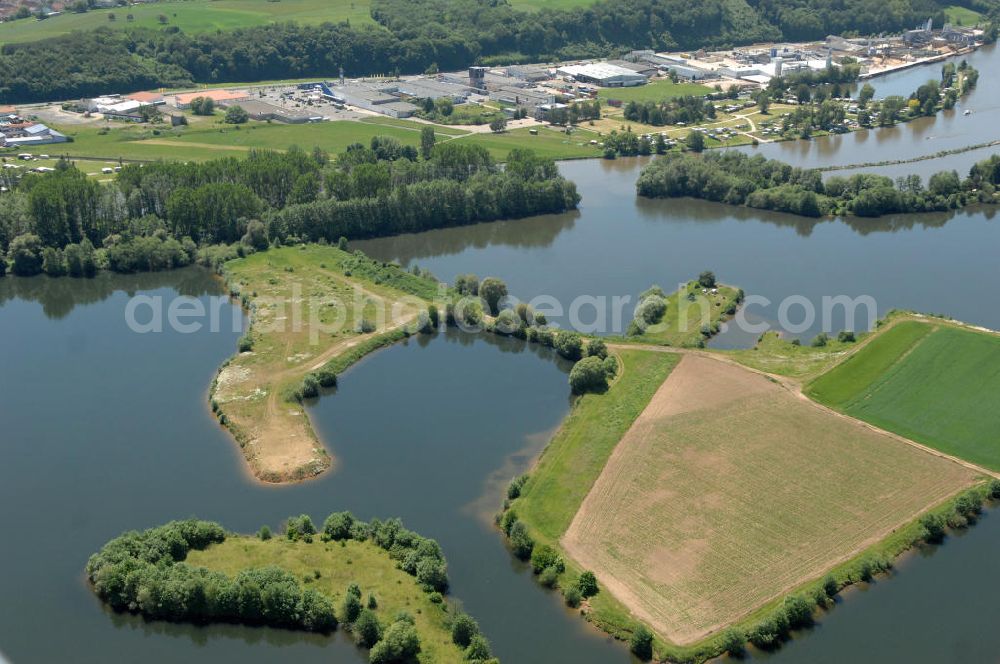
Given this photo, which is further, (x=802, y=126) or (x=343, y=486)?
(x=802, y=126)

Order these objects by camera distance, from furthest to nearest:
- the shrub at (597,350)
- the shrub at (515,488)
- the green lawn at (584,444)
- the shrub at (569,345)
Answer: the shrub at (569,345), the shrub at (597,350), the shrub at (515,488), the green lawn at (584,444)

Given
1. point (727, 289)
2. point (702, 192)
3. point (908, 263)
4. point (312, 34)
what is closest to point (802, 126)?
point (702, 192)

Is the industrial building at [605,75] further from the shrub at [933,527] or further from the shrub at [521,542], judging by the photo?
the shrub at [521,542]

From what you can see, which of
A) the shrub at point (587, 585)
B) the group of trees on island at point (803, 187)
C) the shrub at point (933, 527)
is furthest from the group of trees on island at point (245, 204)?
the shrub at point (933, 527)

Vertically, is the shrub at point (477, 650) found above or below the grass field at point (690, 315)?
below

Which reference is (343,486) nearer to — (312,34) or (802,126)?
(802,126)

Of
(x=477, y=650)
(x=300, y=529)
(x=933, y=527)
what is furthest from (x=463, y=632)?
(x=933, y=527)

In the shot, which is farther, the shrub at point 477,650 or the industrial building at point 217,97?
the industrial building at point 217,97
